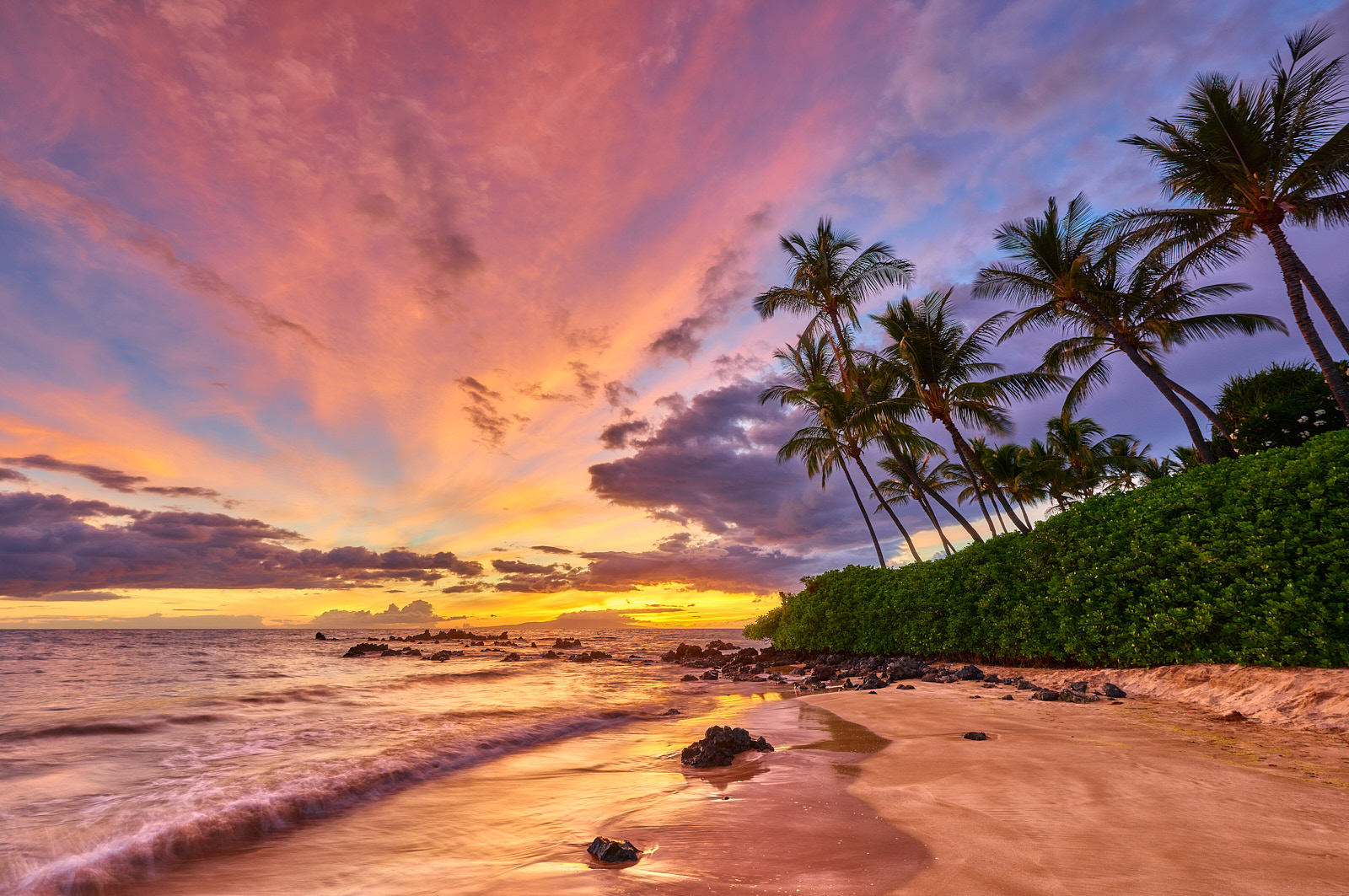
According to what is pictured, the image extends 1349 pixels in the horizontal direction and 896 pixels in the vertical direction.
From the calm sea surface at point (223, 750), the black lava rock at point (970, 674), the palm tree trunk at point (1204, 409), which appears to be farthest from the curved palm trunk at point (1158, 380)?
the calm sea surface at point (223, 750)

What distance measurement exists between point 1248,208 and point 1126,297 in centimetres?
449

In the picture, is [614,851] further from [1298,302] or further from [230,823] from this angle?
[1298,302]

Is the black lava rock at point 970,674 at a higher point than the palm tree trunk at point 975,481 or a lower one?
lower

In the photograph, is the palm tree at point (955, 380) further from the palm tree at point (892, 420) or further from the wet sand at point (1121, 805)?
the wet sand at point (1121, 805)

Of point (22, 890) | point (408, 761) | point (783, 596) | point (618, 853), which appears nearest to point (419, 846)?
point (618, 853)

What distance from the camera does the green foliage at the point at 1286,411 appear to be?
15.5 m

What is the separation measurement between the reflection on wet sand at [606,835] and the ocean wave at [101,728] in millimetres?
6658

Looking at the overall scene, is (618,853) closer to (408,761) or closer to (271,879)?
(271,879)

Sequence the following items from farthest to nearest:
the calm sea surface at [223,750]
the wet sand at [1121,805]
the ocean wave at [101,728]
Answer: the ocean wave at [101,728] → the calm sea surface at [223,750] → the wet sand at [1121,805]

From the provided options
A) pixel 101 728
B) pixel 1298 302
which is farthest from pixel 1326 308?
pixel 101 728

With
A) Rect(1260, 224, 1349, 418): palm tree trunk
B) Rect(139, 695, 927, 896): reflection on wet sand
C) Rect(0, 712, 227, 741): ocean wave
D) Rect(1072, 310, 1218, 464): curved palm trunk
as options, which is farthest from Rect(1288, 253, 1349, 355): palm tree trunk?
Rect(0, 712, 227, 741): ocean wave

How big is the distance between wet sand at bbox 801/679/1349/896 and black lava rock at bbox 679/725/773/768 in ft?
4.75

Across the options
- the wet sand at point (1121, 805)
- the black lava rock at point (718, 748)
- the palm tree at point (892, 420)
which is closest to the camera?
the wet sand at point (1121, 805)

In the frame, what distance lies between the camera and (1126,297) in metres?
18.6
